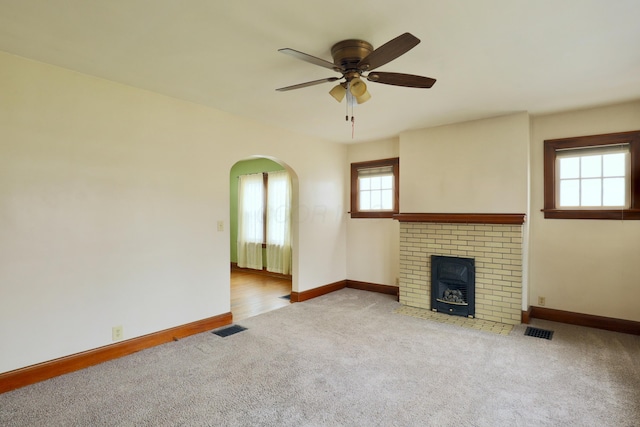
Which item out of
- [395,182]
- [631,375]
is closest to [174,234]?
[395,182]

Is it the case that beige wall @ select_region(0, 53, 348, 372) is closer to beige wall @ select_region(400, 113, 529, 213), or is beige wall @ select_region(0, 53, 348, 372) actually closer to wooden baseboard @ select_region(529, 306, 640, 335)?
beige wall @ select_region(400, 113, 529, 213)

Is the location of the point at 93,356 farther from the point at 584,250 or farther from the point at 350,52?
the point at 584,250

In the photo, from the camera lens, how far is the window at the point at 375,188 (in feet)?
17.0

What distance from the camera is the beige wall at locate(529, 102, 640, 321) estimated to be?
3455 millimetres

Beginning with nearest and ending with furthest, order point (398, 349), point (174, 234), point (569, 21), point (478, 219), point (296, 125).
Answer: point (569, 21), point (398, 349), point (174, 234), point (478, 219), point (296, 125)

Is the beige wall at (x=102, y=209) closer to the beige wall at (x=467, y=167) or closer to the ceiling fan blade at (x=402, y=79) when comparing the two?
the ceiling fan blade at (x=402, y=79)

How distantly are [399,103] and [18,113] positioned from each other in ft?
11.1

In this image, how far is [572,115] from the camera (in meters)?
3.74

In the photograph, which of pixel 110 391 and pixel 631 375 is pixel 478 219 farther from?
pixel 110 391

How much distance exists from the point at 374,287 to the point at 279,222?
2.37 metres

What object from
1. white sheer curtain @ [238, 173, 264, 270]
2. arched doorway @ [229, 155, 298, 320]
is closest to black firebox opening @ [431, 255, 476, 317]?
arched doorway @ [229, 155, 298, 320]

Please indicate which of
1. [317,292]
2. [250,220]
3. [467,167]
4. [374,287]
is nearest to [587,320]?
[467,167]

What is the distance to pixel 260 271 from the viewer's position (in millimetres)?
6934

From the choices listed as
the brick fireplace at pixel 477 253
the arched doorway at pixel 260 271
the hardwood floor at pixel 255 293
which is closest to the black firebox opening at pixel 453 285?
the brick fireplace at pixel 477 253
